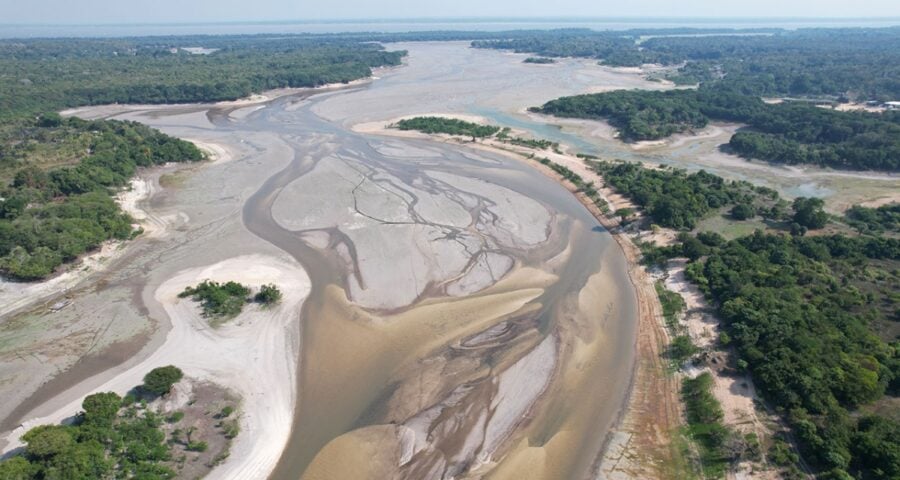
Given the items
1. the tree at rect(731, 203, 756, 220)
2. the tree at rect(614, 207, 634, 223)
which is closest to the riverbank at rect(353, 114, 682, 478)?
the tree at rect(614, 207, 634, 223)

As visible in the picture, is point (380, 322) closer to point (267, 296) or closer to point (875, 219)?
point (267, 296)

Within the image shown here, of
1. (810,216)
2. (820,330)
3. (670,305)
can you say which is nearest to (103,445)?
(670,305)

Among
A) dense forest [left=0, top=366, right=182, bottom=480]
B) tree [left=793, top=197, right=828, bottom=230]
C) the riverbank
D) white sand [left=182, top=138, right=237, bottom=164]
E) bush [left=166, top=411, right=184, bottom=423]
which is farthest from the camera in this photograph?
white sand [left=182, top=138, right=237, bottom=164]

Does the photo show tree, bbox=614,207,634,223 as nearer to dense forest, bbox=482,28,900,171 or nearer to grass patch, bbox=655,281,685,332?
grass patch, bbox=655,281,685,332

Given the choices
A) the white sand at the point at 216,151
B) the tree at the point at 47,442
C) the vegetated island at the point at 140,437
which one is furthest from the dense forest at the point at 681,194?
the white sand at the point at 216,151

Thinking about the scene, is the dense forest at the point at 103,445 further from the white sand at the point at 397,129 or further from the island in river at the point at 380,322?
the white sand at the point at 397,129

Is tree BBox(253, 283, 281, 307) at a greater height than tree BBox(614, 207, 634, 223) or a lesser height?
lesser
